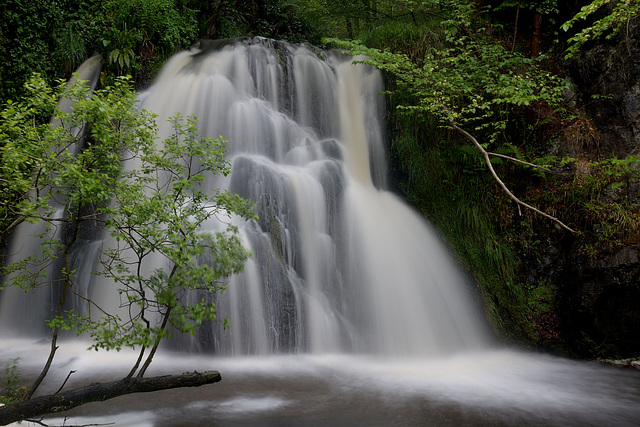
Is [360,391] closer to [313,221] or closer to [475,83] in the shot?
[313,221]

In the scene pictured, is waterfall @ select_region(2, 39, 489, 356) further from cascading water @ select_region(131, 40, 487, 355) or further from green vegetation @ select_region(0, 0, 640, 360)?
green vegetation @ select_region(0, 0, 640, 360)

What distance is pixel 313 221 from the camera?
6516 mm

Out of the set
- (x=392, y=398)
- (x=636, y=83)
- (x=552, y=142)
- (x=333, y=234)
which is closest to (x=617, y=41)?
(x=636, y=83)

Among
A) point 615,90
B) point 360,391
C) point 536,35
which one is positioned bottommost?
point 360,391

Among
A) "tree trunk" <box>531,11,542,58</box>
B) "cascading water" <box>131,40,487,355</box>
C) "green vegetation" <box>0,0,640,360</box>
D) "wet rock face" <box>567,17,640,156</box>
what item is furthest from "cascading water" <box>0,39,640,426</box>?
"wet rock face" <box>567,17,640,156</box>

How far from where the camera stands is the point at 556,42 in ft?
24.2

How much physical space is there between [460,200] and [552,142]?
1.69 meters

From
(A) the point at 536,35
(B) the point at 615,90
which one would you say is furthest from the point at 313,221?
(A) the point at 536,35

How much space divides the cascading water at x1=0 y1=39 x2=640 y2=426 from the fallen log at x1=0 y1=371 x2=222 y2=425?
2.65 feet

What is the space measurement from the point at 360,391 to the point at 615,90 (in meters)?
5.96

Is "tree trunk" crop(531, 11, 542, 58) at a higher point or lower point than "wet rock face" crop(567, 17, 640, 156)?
higher

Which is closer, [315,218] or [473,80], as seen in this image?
[315,218]

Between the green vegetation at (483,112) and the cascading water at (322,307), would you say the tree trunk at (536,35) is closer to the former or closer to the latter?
the green vegetation at (483,112)

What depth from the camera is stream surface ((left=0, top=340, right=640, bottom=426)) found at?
12.4 feet
